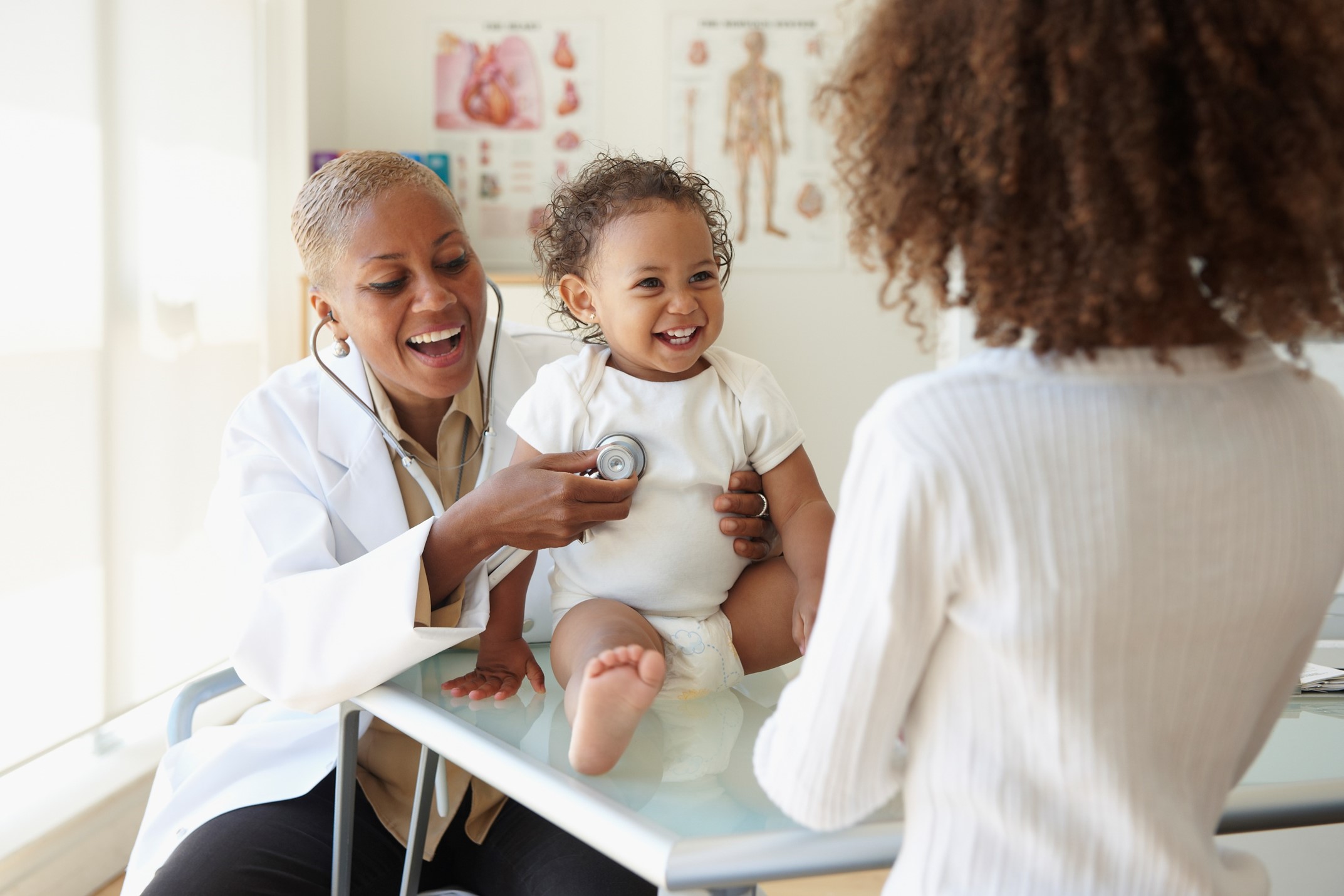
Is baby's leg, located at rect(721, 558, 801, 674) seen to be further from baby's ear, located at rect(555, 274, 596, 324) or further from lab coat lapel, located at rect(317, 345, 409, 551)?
lab coat lapel, located at rect(317, 345, 409, 551)

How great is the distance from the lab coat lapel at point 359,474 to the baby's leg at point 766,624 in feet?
1.62

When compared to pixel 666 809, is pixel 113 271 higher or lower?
higher

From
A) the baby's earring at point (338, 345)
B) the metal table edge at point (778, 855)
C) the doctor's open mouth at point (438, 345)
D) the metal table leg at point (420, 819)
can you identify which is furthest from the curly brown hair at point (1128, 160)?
the baby's earring at point (338, 345)

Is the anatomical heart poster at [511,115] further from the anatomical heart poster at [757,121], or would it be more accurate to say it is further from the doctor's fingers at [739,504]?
the doctor's fingers at [739,504]

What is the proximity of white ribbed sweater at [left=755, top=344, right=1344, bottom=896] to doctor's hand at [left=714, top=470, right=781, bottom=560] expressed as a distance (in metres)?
0.51

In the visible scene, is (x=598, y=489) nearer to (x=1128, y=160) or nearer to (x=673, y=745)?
(x=673, y=745)

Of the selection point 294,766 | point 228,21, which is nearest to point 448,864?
point 294,766

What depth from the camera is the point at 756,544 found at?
1185 mm

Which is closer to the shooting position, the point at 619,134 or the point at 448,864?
the point at 448,864

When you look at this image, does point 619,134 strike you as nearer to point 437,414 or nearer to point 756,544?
point 437,414

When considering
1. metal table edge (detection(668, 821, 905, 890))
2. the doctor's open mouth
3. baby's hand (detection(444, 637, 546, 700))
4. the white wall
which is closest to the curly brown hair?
metal table edge (detection(668, 821, 905, 890))

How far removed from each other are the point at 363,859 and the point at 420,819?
23 centimetres

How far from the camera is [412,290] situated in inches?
55.5

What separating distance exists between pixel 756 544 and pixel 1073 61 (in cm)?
70
